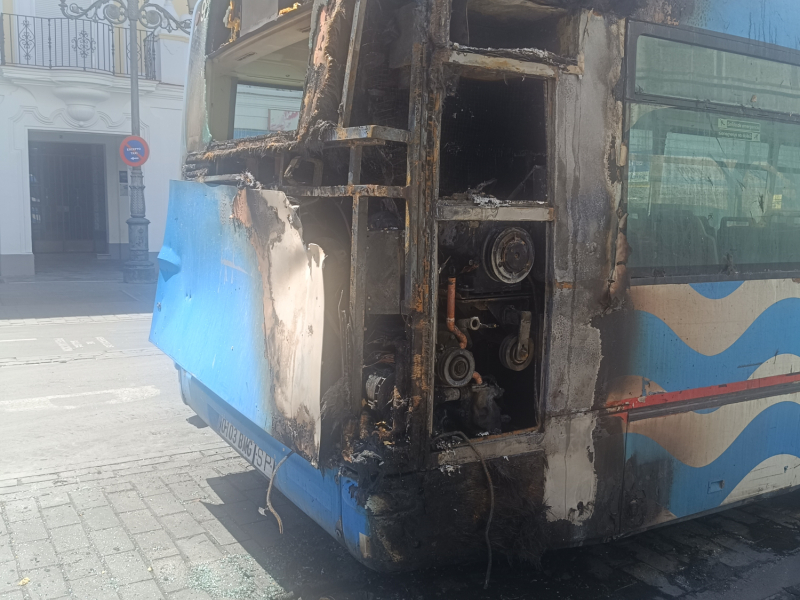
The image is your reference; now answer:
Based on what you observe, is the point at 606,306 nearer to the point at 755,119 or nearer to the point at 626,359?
the point at 626,359

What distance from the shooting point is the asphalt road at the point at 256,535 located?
3553 mm

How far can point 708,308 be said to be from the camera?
3602mm

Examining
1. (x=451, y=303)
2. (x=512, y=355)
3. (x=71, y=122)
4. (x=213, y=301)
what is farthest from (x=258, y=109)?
(x=71, y=122)

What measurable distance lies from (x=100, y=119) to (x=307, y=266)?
52.2 ft

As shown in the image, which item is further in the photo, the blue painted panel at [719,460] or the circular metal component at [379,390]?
the blue painted panel at [719,460]

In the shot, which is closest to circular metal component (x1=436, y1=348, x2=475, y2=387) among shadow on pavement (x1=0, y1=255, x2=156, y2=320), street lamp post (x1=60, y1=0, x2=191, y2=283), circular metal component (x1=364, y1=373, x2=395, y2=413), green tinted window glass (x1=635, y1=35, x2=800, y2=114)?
circular metal component (x1=364, y1=373, x2=395, y2=413)

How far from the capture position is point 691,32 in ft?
11.1

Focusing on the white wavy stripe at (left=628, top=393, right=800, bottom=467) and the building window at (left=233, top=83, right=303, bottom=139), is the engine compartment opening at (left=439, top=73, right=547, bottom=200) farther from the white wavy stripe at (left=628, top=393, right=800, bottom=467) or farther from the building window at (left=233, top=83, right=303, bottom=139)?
the white wavy stripe at (left=628, top=393, right=800, bottom=467)

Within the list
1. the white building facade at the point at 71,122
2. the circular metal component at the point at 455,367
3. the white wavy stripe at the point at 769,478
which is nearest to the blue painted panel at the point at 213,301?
the circular metal component at the point at 455,367

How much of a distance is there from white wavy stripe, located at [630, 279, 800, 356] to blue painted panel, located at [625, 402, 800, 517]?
55 centimetres

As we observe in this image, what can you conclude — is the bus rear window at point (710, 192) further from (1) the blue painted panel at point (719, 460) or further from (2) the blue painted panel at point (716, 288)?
(1) the blue painted panel at point (719, 460)

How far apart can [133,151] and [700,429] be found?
13357 mm

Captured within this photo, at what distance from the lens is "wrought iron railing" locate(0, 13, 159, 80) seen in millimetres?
15727

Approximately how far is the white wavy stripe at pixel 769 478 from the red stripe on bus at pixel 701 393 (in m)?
0.44
